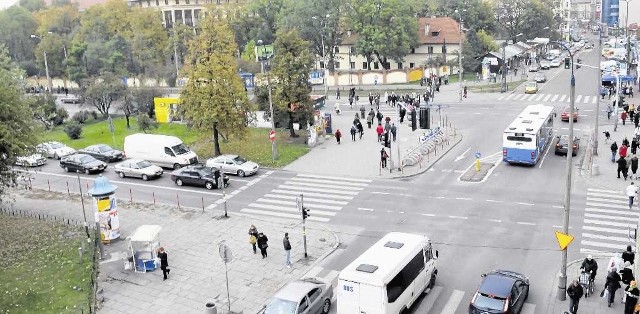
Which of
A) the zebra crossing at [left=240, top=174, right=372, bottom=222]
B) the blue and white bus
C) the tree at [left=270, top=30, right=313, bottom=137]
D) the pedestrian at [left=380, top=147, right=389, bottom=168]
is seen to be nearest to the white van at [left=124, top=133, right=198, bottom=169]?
the tree at [left=270, top=30, right=313, bottom=137]

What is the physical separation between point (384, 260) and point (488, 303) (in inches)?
136

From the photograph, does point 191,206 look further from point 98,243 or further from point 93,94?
point 93,94

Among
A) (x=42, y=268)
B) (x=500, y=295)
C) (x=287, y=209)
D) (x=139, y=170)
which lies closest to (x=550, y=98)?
(x=287, y=209)

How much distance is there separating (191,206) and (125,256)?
27.1 ft

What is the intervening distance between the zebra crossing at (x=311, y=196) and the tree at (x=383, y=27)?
48.1m

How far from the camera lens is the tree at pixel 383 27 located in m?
83.6

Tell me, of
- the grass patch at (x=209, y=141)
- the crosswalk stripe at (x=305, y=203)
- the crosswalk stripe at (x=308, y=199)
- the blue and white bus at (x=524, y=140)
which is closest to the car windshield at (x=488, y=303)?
the crosswalk stripe at (x=305, y=203)

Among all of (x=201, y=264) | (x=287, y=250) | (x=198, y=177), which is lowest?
(x=201, y=264)

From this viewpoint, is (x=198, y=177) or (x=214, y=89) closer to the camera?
(x=198, y=177)

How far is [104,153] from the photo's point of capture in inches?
1831

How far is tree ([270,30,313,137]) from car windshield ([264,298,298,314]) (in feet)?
90.6

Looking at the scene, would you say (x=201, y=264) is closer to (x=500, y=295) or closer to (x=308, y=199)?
(x=308, y=199)

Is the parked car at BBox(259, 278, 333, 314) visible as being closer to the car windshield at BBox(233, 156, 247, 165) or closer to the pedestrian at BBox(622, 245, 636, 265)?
the pedestrian at BBox(622, 245, 636, 265)

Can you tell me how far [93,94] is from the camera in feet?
200
